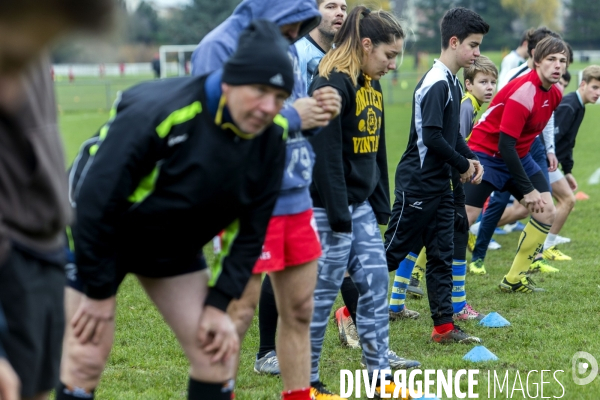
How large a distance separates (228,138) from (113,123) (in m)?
0.40

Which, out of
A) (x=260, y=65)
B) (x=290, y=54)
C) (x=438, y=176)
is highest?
(x=260, y=65)

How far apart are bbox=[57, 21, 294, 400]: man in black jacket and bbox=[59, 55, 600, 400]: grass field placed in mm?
1473

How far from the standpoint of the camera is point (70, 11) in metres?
1.45

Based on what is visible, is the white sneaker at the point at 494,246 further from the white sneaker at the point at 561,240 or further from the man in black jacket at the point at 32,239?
the man in black jacket at the point at 32,239

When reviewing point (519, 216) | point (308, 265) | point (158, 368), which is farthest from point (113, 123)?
point (519, 216)

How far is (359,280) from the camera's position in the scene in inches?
182

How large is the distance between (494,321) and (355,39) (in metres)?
2.58

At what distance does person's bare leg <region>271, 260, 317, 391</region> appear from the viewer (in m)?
3.96

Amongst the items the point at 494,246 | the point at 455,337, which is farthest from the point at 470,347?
the point at 494,246

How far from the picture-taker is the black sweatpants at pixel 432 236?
5730 millimetres

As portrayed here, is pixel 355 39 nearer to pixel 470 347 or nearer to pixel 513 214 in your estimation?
pixel 470 347

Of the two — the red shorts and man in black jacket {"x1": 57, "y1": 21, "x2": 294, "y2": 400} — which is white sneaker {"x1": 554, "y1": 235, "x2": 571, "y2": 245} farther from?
man in black jacket {"x1": 57, "y1": 21, "x2": 294, "y2": 400}

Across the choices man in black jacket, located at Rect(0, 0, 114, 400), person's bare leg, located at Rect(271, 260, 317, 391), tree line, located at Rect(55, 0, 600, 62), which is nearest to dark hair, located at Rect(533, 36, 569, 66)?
person's bare leg, located at Rect(271, 260, 317, 391)

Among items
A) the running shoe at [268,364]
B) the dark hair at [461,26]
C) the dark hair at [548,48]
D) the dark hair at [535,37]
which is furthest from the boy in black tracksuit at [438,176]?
the dark hair at [535,37]
